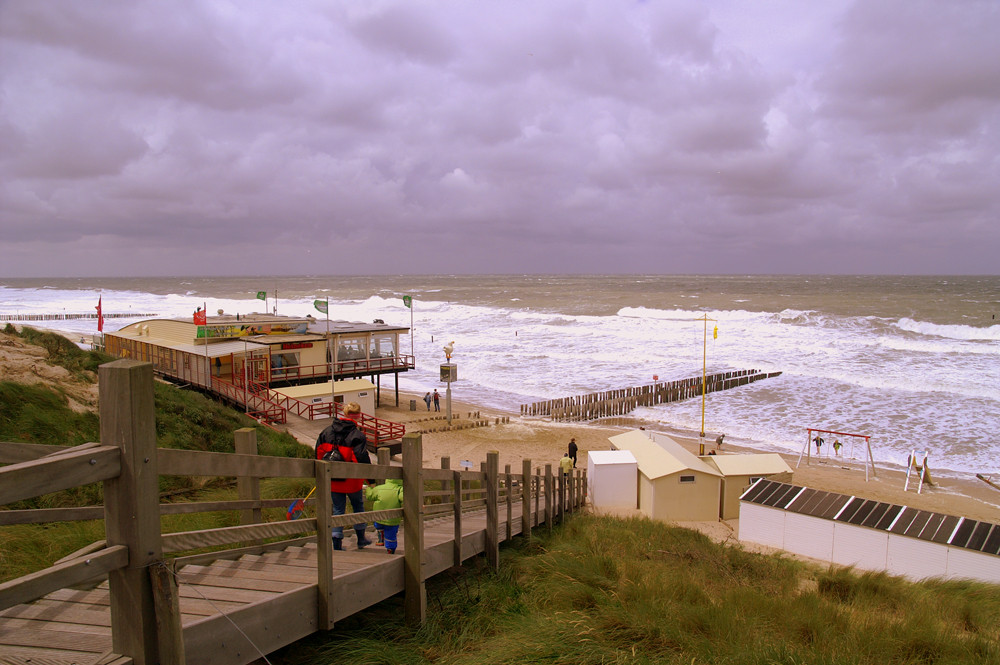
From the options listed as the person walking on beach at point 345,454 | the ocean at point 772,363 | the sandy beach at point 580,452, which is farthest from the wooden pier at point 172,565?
the ocean at point 772,363

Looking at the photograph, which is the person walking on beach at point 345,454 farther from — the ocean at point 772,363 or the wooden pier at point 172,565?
the ocean at point 772,363

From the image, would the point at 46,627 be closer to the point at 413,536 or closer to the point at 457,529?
the point at 413,536

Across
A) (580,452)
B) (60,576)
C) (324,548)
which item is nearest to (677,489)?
(580,452)

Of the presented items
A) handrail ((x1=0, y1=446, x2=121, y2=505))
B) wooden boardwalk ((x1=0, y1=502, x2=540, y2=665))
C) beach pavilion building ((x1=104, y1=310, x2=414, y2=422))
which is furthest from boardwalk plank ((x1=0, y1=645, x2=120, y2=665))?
beach pavilion building ((x1=104, y1=310, x2=414, y2=422))

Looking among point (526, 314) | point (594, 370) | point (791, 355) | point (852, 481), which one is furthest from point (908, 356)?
point (526, 314)

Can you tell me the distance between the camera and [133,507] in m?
2.34

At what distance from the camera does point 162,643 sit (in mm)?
2381

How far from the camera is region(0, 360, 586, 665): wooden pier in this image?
7.43 feet

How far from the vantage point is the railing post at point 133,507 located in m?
2.30

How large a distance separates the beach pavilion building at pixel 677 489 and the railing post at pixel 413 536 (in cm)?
1159

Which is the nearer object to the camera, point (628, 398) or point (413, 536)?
point (413, 536)

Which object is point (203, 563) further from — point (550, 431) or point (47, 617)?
point (550, 431)

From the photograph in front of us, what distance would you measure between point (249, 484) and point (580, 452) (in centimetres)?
1900

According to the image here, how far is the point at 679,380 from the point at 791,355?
1386 centimetres
